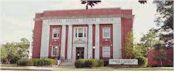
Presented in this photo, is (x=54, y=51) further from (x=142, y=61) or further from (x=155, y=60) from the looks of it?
(x=155, y=60)

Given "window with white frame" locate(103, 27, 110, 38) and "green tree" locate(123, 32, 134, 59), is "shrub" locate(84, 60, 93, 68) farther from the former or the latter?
"window with white frame" locate(103, 27, 110, 38)

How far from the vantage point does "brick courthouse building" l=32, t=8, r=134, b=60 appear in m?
30.6

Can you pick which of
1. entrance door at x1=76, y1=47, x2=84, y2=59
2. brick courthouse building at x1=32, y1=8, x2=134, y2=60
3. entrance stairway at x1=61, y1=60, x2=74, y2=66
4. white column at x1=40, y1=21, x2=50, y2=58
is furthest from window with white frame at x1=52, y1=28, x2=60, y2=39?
entrance stairway at x1=61, y1=60, x2=74, y2=66

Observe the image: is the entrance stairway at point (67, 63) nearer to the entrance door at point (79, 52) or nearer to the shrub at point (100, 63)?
the entrance door at point (79, 52)

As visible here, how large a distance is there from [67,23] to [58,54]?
2667mm

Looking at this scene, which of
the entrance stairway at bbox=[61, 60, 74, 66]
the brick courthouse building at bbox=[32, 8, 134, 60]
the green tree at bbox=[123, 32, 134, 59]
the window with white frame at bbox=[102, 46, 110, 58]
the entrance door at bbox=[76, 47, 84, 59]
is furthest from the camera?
the entrance door at bbox=[76, 47, 84, 59]

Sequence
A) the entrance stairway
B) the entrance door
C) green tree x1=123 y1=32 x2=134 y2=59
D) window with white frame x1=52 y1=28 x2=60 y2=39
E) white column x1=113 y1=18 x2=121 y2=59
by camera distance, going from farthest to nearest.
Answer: window with white frame x1=52 y1=28 x2=60 y2=39, the entrance door, white column x1=113 y1=18 x2=121 y2=59, the entrance stairway, green tree x1=123 y1=32 x2=134 y2=59

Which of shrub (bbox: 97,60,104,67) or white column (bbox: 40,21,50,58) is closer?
shrub (bbox: 97,60,104,67)

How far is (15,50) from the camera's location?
32.5 metres

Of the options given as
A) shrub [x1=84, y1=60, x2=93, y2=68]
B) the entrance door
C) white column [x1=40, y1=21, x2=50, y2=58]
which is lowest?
shrub [x1=84, y1=60, x2=93, y2=68]

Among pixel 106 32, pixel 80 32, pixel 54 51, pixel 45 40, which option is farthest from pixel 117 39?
pixel 45 40

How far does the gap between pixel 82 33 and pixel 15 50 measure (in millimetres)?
5957

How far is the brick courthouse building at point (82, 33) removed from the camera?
30.6 m

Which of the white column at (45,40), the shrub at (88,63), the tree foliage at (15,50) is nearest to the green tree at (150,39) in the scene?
the shrub at (88,63)
